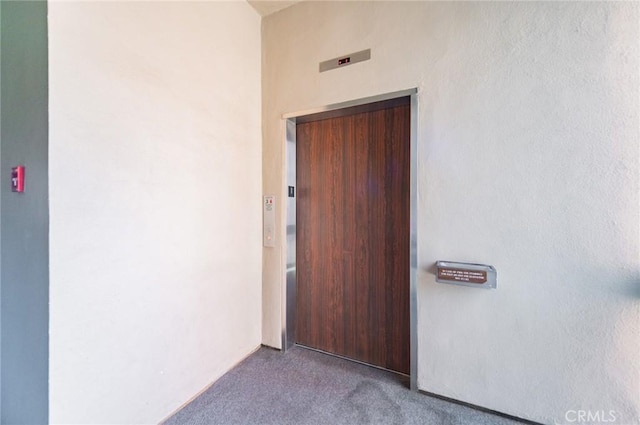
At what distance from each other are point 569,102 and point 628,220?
0.68 metres

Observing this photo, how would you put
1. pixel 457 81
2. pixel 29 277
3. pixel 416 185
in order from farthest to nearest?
pixel 416 185
pixel 457 81
pixel 29 277

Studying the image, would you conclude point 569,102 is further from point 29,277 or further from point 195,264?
point 29,277

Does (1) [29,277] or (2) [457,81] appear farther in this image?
(2) [457,81]

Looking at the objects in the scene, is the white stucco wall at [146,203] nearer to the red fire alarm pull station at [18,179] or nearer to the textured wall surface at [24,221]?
the textured wall surface at [24,221]

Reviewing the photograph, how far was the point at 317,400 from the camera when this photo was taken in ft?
5.65

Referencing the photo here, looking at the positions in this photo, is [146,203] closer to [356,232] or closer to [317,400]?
[356,232]

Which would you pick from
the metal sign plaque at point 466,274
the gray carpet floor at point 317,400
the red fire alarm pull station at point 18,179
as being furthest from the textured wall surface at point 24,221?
the metal sign plaque at point 466,274

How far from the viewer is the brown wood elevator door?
2012 mm

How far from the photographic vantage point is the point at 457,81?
5.51 feet

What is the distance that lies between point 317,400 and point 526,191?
182cm

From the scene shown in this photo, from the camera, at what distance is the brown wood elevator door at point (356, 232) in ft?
6.60

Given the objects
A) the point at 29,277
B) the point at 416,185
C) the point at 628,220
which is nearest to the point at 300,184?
the point at 416,185

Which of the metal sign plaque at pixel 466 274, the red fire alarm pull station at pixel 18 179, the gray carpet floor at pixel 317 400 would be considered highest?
the red fire alarm pull station at pixel 18 179

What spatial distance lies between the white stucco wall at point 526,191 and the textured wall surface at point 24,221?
1799 mm
